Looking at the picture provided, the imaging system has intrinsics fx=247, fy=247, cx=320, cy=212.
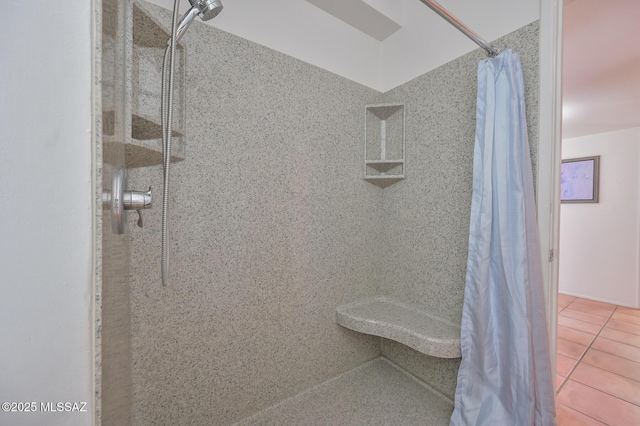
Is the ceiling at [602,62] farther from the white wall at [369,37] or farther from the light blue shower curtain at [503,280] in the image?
the light blue shower curtain at [503,280]

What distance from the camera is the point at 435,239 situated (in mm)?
1434

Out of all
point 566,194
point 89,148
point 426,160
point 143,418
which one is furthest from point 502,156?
point 566,194

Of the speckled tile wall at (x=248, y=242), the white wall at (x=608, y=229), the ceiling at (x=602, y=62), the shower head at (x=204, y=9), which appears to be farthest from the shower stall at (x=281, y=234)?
the white wall at (x=608, y=229)

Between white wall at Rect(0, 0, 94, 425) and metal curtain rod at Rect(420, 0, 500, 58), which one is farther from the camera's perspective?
metal curtain rod at Rect(420, 0, 500, 58)

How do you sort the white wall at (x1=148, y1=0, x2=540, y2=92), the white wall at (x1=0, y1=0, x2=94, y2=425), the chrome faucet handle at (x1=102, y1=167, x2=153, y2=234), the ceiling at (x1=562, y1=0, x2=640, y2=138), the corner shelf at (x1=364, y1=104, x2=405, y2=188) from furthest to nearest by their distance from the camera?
the corner shelf at (x1=364, y1=104, x2=405, y2=188)
the ceiling at (x1=562, y1=0, x2=640, y2=138)
the white wall at (x1=148, y1=0, x2=540, y2=92)
the chrome faucet handle at (x1=102, y1=167, x2=153, y2=234)
the white wall at (x1=0, y1=0, x2=94, y2=425)

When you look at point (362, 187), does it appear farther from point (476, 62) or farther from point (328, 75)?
point (476, 62)

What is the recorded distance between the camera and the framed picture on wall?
3244 mm

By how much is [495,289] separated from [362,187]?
90 cm

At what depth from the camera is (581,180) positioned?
3.39 metres

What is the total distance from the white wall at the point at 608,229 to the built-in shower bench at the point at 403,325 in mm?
3478

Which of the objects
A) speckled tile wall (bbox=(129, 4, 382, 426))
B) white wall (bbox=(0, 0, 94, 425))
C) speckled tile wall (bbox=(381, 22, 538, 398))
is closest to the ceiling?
speckled tile wall (bbox=(381, 22, 538, 398))

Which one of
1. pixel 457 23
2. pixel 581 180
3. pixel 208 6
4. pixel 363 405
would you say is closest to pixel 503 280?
pixel 363 405

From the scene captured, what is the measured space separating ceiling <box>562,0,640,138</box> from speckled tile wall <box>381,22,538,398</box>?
1.56ft

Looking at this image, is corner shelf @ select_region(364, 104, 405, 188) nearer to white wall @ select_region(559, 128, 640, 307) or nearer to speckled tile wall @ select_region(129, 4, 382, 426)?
speckled tile wall @ select_region(129, 4, 382, 426)
